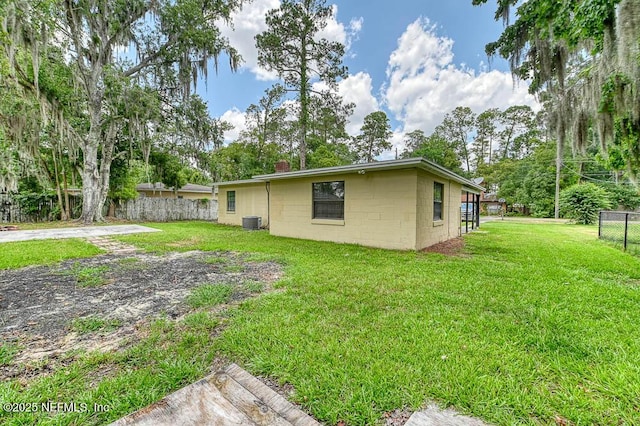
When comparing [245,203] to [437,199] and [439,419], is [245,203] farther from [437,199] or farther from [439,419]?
[439,419]

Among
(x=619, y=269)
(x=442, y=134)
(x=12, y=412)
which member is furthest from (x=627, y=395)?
(x=442, y=134)

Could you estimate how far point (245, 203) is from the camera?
42.4 feet

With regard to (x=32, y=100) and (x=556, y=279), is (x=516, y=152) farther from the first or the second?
(x=32, y=100)

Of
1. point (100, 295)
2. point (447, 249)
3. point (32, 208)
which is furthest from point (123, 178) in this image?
point (447, 249)

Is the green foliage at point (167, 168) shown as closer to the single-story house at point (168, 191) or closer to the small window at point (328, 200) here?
the single-story house at point (168, 191)

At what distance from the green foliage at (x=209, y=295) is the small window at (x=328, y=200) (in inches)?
178

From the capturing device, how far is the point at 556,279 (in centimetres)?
417

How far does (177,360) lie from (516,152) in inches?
1583

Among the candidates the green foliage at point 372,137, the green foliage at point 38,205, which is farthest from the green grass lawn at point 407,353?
the green foliage at point 372,137

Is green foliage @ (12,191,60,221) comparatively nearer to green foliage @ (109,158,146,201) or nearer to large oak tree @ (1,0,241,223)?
green foliage @ (109,158,146,201)

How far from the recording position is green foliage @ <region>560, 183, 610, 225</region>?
54.7 ft

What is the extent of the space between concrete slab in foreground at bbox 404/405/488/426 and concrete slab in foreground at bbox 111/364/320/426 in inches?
22.6

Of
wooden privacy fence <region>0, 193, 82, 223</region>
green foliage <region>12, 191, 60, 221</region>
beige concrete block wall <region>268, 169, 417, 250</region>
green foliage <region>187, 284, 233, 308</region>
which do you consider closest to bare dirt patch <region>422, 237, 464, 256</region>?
beige concrete block wall <region>268, 169, 417, 250</region>

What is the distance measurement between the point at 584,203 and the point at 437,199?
15.9 m
